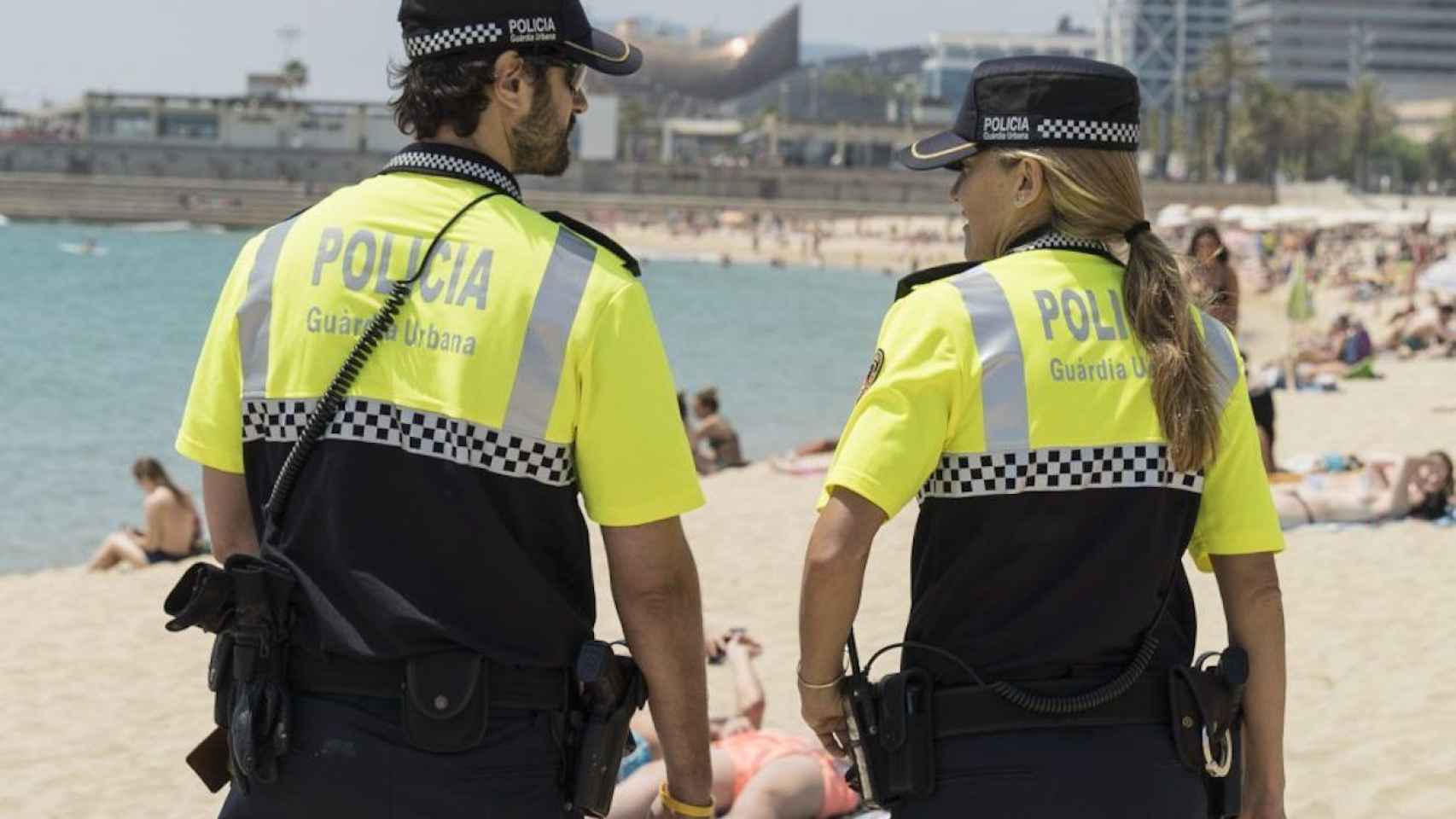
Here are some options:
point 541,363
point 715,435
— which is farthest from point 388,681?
point 715,435

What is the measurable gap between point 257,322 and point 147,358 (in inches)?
1721

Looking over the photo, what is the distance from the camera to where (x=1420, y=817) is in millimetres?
5902

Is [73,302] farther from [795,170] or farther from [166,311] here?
[795,170]

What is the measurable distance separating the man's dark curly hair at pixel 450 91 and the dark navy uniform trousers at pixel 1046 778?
3.62ft

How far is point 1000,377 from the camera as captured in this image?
9.33 feet

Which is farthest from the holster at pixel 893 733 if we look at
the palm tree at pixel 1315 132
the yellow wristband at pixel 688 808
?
the palm tree at pixel 1315 132

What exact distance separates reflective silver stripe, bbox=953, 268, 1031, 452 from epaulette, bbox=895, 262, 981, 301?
0.07 metres

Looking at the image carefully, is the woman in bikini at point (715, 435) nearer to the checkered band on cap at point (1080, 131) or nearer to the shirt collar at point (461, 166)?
the checkered band on cap at point (1080, 131)

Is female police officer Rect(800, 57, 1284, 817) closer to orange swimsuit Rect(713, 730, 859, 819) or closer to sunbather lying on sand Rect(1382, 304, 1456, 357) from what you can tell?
orange swimsuit Rect(713, 730, 859, 819)

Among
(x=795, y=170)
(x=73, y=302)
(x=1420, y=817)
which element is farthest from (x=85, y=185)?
(x=1420, y=817)

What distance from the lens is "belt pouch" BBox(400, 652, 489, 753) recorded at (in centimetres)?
264

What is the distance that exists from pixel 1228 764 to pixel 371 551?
1.28 m

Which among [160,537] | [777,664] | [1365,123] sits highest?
[777,664]

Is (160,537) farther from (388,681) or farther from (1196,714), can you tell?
(1196,714)
